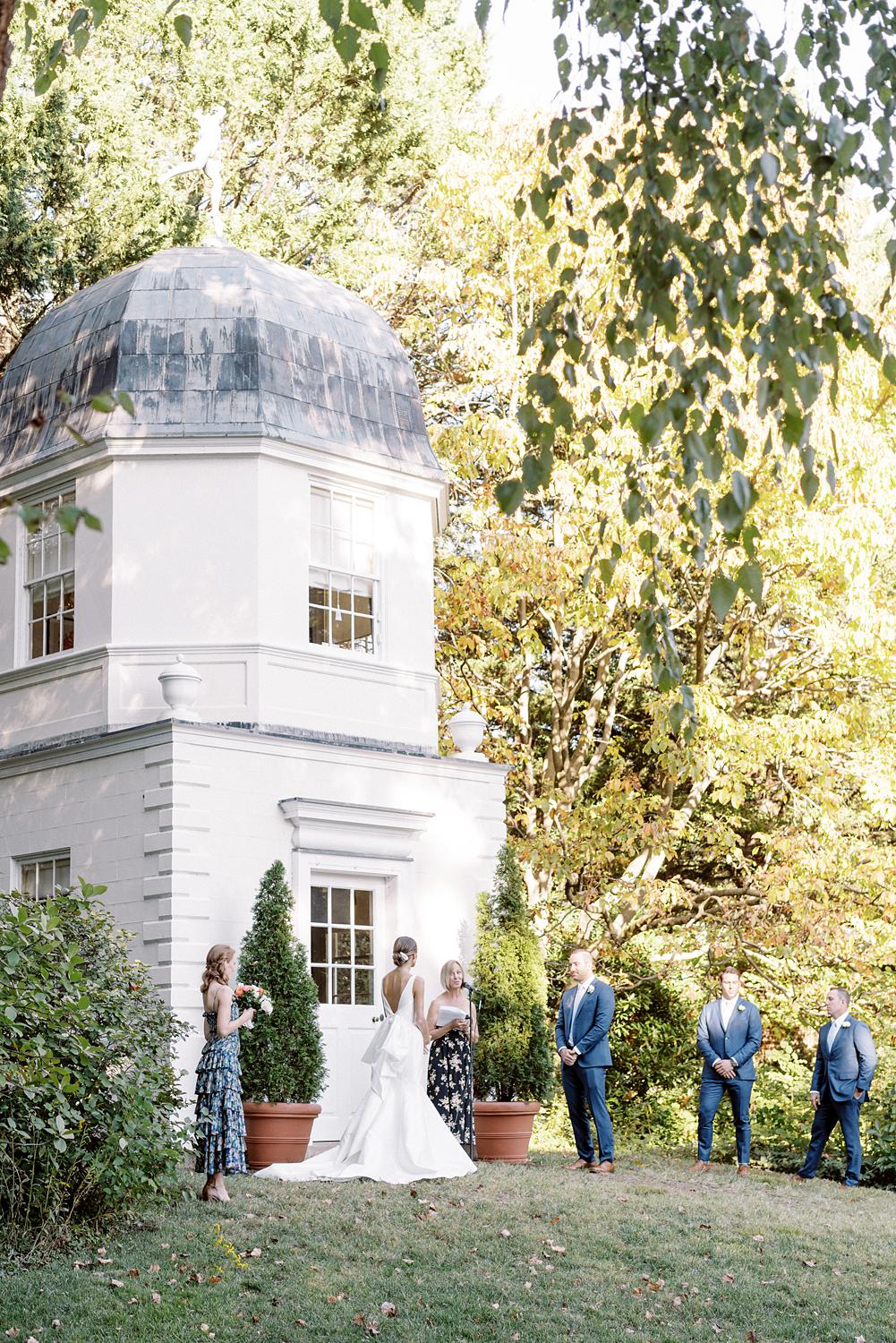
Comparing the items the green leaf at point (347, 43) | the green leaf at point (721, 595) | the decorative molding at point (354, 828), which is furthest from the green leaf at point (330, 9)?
the decorative molding at point (354, 828)

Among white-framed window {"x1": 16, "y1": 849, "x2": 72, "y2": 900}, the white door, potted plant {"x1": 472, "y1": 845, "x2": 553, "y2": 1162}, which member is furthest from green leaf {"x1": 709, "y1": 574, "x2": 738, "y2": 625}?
white-framed window {"x1": 16, "y1": 849, "x2": 72, "y2": 900}

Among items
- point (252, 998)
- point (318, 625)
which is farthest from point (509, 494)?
point (318, 625)

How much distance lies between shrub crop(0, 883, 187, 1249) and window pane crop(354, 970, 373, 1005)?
4.83 m

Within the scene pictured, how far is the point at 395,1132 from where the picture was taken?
11.7 metres

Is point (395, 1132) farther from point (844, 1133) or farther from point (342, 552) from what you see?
point (342, 552)

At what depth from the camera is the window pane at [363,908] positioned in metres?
14.7

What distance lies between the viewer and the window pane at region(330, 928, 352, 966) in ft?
47.3

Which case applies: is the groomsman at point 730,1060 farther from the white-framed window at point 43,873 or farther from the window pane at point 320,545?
the white-framed window at point 43,873

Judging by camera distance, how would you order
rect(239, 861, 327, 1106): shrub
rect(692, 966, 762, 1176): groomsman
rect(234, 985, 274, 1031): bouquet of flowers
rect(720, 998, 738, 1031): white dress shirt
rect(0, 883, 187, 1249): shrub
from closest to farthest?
1. rect(0, 883, 187, 1249): shrub
2. rect(234, 985, 274, 1031): bouquet of flowers
3. rect(239, 861, 327, 1106): shrub
4. rect(692, 966, 762, 1176): groomsman
5. rect(720, 998, 738, 1031): white dress shirt

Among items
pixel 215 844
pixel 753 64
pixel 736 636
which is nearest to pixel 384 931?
pixel 215 844

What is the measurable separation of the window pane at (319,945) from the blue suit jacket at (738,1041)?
3.50m

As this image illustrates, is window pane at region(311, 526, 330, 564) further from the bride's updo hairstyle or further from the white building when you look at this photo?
the bride's updo hairstyle

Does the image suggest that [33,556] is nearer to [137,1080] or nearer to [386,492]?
[386,492]

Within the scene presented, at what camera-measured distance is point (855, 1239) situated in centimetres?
1027
